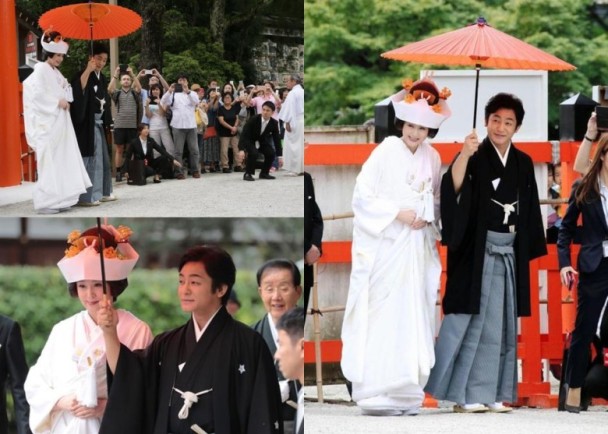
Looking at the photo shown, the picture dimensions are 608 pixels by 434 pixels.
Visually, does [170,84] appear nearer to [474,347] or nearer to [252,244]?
[252,244]

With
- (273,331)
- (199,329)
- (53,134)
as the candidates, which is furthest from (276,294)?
(53,134)

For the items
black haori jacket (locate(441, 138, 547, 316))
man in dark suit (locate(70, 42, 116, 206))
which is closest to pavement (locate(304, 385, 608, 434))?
black haori jacket (locate(441, 138, 547, 316))

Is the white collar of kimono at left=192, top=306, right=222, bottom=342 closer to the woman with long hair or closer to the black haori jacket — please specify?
the black haori jacket

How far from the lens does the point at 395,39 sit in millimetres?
20094

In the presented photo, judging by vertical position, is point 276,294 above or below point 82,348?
above

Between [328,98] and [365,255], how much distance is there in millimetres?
12721

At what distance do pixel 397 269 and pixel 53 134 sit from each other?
222cm

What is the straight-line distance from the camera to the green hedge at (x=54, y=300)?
557cm

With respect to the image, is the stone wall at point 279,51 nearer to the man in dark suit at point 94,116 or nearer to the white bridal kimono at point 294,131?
the white bridal kimono at point 294,131

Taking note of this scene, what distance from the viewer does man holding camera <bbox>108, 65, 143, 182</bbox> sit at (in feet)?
19.0

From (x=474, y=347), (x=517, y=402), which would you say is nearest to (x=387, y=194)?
(x=474, y=347)

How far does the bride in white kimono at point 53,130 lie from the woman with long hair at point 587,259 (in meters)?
2.98

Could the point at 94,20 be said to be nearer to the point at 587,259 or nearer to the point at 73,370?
the point at 73,370

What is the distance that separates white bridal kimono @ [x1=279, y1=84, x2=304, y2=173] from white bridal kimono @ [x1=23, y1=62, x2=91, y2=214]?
851 millimetres
